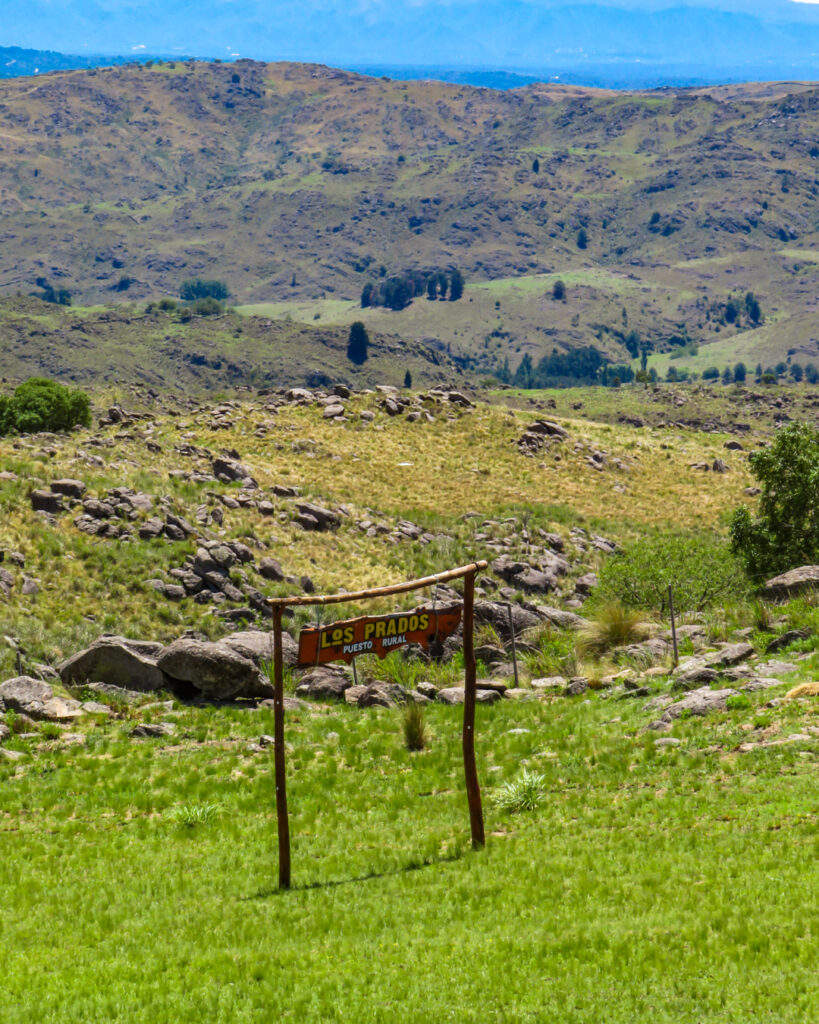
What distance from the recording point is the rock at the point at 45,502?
146 feet

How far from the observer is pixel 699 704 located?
67.3 ft

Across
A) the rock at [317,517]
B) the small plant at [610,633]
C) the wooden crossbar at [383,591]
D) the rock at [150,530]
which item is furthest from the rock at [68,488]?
the wooden crossbar at [383,591]

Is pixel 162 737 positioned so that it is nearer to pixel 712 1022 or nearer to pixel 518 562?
pixel 712 1022

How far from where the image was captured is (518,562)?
5416cm

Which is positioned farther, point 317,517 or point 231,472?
point 231,472

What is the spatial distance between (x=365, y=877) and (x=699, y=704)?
8.71 m

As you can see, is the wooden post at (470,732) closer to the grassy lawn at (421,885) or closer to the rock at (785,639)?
the grassy lawn at (421,885)

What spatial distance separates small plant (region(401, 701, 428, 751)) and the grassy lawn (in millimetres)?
405

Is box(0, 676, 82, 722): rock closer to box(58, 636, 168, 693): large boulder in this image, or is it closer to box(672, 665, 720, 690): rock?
box(58, 636, 168, 693): large boulder

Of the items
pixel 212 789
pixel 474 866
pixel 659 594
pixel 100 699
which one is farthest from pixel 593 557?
pixel 474 866

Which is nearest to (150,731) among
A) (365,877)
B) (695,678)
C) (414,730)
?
(414,730)

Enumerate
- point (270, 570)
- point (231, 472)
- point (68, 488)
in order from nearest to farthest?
point (68, 488), point (270, 570), point (231, 472)

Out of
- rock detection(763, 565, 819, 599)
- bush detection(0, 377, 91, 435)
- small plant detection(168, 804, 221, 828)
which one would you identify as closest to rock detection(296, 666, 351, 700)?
small plant detection(168, 804, 221, 828)

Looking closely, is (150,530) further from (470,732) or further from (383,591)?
(383,591)
